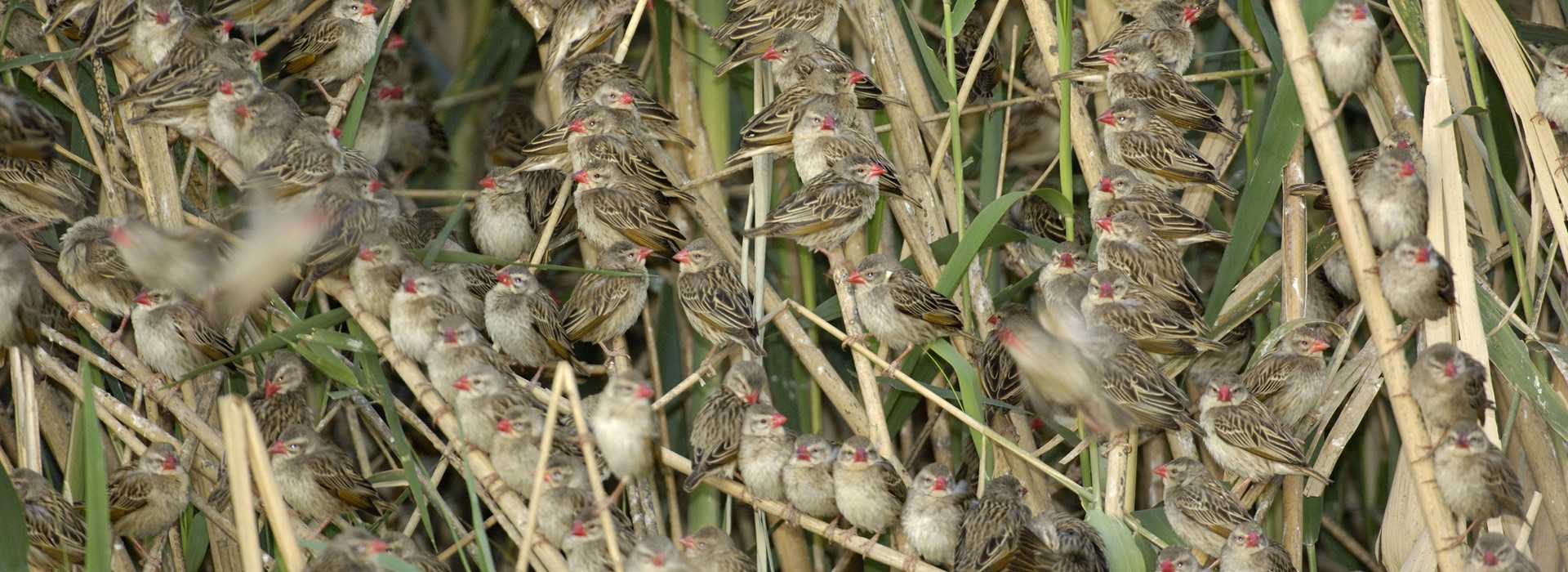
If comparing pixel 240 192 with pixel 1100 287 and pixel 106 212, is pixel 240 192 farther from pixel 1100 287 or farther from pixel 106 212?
pixel 1100 287

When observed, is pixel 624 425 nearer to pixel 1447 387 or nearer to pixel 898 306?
pixel 898 306

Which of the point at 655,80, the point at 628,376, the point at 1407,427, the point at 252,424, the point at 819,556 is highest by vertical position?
the point at 655,80

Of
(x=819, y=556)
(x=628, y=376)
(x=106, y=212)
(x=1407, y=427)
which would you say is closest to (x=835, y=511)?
(x=819, y=556)

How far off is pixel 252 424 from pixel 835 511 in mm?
2181

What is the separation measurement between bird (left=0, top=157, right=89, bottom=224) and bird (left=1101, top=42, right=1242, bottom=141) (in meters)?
3.93

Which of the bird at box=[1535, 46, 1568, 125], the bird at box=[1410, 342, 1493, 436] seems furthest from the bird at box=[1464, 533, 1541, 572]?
the bird at box=[1535, 46, 1568, 125]

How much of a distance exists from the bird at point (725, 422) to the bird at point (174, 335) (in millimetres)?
1748

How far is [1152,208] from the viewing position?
18.8 ft

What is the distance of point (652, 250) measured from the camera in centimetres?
607

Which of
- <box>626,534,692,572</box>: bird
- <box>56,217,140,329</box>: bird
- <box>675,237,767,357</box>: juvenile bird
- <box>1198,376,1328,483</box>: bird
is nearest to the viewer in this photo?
<box>626,534,692,572</box>: bird

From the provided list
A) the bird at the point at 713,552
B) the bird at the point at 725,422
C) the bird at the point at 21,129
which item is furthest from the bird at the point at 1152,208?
the bird at the point at 21,129

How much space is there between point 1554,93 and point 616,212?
341 cm

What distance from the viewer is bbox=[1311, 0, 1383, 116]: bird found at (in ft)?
16.9

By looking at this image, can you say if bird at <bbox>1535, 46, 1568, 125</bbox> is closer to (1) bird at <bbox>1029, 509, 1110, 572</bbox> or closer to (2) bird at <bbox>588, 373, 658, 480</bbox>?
(1) bird at <bbox>1029, 509, 1110, 572</bbox>
